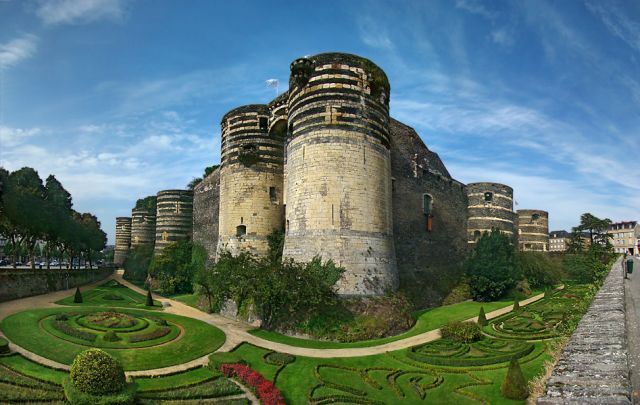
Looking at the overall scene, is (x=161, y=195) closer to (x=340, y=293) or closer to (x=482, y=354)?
(x=340, y=293)

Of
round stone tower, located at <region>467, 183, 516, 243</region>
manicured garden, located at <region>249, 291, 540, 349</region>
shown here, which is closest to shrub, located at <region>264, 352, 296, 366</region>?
manicured garden, located at <region>249, 291, 540, 349</region>

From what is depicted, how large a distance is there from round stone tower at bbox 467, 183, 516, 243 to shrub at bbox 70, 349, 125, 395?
3581 cm

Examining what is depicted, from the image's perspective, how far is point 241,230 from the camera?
103ft

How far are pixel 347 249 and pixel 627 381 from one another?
18.0 meters

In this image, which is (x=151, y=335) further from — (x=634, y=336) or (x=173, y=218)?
(x=173, y=218)

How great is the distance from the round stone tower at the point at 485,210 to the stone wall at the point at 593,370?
3449 cm

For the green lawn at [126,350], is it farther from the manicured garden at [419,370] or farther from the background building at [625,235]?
the background building at [625,235]

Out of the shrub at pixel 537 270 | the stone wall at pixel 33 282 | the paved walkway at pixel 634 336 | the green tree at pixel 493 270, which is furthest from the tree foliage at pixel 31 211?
the shrub at pixel 537 270

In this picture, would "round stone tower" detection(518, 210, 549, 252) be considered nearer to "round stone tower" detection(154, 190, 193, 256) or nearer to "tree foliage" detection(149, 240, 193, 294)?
"tree foliage" detection(149, 240, 193, 294)

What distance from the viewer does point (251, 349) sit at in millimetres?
20172

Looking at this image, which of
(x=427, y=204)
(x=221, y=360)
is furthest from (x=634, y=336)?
(x=427, y=204)

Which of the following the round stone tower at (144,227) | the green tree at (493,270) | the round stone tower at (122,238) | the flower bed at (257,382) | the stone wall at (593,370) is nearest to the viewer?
the stone wall at (593,370)

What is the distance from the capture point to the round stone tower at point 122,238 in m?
72.7

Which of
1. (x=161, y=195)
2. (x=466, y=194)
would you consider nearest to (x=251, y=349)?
(x=466, y=194)
